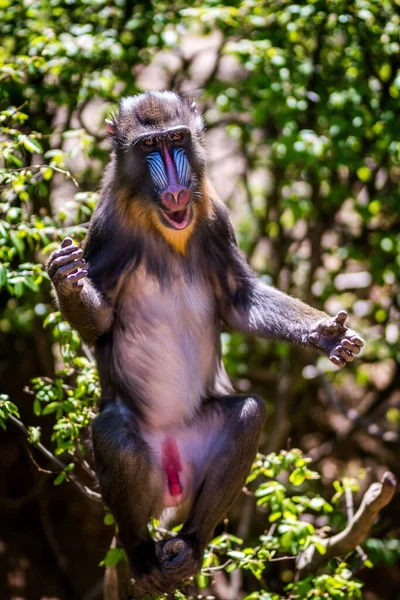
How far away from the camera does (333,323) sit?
130 inches

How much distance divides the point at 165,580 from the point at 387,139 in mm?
2782

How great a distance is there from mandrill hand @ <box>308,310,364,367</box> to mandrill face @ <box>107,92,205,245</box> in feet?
2.26

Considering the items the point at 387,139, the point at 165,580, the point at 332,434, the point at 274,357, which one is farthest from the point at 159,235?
the point at 332,434

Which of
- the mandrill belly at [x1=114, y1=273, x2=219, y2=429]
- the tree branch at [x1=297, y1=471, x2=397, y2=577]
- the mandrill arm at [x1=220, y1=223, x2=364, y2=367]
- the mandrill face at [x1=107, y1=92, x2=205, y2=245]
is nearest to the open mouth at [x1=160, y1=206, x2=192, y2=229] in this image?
the mandrill face at [x1=107, y1=92, x2=205, y2=245]

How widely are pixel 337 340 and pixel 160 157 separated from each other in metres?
1.03

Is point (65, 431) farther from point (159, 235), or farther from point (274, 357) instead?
point (274, 357)

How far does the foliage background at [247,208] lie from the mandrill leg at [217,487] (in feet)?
1.88

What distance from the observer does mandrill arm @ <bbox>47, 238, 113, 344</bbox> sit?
3088 mm

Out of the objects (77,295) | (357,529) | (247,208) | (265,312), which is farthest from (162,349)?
(247,208)

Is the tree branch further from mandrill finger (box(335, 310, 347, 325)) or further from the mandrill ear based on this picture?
the mandrill ear

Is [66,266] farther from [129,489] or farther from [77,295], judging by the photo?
[129,489]

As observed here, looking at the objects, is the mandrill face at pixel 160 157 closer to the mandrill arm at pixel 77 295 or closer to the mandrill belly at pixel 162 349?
the mandrill belly at pixel 162 349

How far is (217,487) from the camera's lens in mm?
3361

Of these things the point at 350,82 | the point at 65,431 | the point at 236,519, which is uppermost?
the point at 350,82
